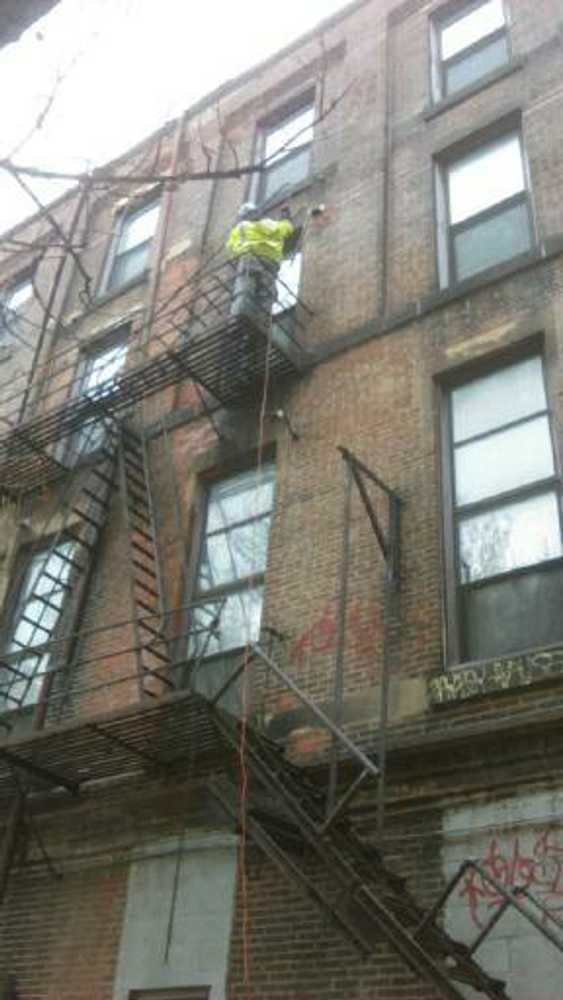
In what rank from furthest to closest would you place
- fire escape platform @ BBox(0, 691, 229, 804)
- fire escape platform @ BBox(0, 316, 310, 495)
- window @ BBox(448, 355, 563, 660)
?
fire escape platform @ BBox(0, 316, 310, 495)
window @ BBox(448, 355, 563, 660)
fire escape platform @ BBox(0, 691, 229, 804)

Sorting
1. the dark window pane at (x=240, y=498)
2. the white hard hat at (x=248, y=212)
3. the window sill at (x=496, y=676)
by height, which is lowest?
the window sill at (x=496, y=676)

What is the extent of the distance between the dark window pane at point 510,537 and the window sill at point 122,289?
8763mm

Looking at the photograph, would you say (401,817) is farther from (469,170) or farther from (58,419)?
(469,170)

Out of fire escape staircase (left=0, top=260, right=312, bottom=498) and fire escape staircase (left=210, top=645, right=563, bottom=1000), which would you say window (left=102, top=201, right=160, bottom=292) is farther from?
fire escape staircase (left=210, top=645, right=563, bottom=1000)

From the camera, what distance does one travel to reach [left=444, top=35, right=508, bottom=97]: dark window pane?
13688 millimetres

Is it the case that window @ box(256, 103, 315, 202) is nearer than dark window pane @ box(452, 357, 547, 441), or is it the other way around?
dark window pane @ box(452, 357, 547, 441)

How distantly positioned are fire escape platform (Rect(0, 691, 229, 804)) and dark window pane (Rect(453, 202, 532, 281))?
19.8 ft

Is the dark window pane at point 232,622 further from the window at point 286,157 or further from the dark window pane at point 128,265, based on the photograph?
the dark window pane at point 128,265

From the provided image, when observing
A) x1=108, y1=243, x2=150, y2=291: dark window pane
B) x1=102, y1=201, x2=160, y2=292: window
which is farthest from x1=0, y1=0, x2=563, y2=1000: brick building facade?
x1=102, y1=201, x2=160, y2=292: window

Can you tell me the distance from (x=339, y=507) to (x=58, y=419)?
4.78 meters

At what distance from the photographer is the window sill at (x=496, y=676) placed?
296 inches

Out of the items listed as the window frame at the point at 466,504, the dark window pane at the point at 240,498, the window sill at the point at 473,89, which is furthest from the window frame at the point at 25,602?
the window sill at the point at 473,89

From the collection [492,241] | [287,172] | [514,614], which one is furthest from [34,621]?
[287,172]

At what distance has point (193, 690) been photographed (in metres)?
7.41
